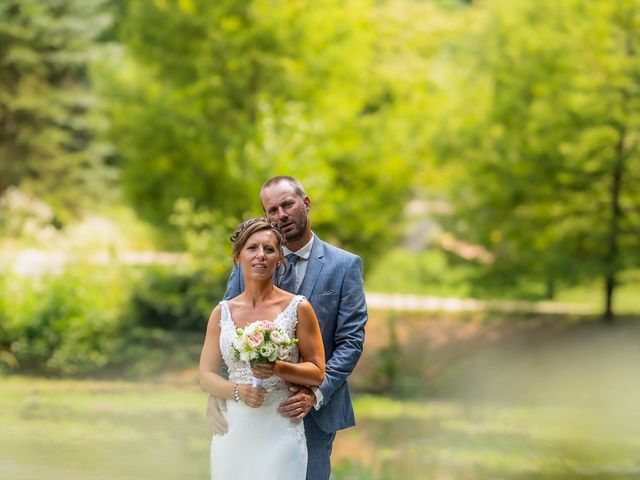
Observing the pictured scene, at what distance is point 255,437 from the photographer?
409 cm

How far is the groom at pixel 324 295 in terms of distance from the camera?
4.27 m

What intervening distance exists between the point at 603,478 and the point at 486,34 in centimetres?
1445

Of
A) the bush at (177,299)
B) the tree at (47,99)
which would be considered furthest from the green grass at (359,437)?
the tree at (47,99)

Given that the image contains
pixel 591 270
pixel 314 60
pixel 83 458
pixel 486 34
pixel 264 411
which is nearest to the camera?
pixel 264 411

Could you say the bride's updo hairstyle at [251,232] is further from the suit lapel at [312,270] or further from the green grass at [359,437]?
the green grass at [359,437]

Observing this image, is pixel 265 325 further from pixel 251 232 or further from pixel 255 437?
pixel 255 437

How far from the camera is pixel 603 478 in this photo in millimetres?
10664

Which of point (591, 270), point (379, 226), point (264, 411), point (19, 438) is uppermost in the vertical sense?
point (379, 226)

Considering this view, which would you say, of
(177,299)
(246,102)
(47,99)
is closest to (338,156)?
(246,102)

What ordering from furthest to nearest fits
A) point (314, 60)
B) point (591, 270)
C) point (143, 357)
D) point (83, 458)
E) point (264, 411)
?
1. point (314, 60)
2. point (591, 270)
3. point (143, 357)
4. point (83, 458)
5. point (264, 411)

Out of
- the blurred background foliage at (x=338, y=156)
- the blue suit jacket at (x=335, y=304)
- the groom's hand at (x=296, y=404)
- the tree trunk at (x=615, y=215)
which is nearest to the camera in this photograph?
the groom's hand at (x=296, y=404)

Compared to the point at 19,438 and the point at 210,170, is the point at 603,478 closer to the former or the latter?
the point at 19,438

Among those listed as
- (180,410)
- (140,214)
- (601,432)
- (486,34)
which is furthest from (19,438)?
(486,34)

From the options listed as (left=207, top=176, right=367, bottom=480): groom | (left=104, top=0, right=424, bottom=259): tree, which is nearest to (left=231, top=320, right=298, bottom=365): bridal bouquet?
(left=207, top=176, right=367, bottom=480): groom
